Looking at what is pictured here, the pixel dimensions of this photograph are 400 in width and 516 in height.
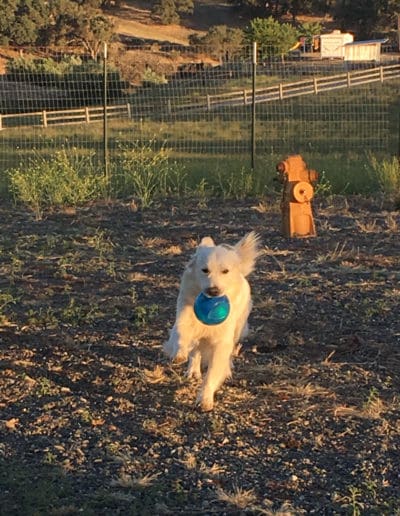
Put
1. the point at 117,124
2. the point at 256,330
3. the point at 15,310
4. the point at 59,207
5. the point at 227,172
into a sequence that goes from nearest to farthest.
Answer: the point at 256,330 → the point at 15,310 → the point at 59,207 → the point at 227,172 → the point at 117,124

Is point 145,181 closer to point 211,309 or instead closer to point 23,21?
point 211,309

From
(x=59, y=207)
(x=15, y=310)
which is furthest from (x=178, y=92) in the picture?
(x=15, y=310)

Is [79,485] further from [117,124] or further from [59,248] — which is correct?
[117,124]

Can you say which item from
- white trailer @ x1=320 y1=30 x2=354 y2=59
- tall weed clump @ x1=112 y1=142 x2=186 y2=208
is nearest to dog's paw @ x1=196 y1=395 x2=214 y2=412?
tall weed clump @ x1=112 y1=142 x2=186 y2=208

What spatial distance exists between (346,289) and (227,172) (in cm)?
624

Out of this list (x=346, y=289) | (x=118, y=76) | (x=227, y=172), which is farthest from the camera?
(x=118, y=76)

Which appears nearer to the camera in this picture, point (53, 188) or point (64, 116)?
point (53, 188)

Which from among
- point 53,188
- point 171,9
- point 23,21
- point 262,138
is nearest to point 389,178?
point 53,188

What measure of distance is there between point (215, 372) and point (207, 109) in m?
21.3

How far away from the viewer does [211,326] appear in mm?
4305

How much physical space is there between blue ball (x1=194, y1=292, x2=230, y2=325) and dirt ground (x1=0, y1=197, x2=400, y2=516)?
43cm

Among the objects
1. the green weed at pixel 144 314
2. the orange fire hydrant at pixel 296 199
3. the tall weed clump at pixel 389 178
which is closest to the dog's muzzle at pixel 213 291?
the green weed at pixel 144 314

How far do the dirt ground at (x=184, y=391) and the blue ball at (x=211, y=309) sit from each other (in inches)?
16.7

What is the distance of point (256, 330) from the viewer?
17.4 ft
